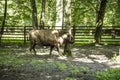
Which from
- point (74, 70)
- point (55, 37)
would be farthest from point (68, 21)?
point (74, 70)

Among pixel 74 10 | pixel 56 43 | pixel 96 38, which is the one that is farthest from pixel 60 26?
pixel 74 10

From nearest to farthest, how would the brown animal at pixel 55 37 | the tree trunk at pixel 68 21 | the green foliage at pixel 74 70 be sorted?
the green foliage at pixel 74 70, the tree trunk at pixel 68 21, the brown animal at pixel 55 37

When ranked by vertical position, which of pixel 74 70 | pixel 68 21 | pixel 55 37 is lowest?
pixel 74 70

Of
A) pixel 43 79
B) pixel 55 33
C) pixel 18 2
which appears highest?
pixel 18 2

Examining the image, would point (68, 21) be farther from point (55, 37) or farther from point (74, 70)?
point (74, 70)

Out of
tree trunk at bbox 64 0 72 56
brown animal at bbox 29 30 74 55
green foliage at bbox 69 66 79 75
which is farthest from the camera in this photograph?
brown animal at bbox 29 30 74 55

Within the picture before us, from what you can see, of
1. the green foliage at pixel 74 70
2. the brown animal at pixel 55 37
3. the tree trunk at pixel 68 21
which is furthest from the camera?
the brown animal at pixel 55 37

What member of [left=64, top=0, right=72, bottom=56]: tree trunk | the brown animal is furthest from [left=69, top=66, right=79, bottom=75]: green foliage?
the brown animal

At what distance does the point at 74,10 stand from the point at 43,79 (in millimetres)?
21838

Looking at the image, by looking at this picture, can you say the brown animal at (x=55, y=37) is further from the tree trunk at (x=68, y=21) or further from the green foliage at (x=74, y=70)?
the green foliage at (x=74, y=70)

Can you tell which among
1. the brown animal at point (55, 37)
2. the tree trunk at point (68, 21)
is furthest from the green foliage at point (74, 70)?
the brown animal at point (55, 37)

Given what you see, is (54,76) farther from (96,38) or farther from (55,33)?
(96,38)

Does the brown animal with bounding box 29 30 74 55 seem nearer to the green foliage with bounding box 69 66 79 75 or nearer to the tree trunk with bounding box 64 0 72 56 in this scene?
the tree trunk with bounding box 64 0 72 56

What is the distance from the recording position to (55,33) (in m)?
15.6
